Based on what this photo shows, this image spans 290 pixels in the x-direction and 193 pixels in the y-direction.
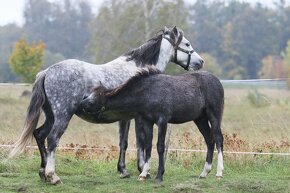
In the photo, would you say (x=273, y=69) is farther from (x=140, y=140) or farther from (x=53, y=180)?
(x=53, y=180)

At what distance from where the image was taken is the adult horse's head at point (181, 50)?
931 cm

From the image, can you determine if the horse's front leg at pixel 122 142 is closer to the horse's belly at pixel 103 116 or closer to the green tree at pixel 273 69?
the horse's belly at pixel 103 116

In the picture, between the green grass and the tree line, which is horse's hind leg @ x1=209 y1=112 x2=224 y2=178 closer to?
the green grass

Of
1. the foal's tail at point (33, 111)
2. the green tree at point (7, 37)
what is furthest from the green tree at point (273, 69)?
the foal's tail at point (33, 111)

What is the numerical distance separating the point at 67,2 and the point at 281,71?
4134cm

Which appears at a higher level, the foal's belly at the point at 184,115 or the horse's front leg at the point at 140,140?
the foal's belly at the point at 184,115

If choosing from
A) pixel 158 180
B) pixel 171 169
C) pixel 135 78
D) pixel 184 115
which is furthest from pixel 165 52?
pixel 158 180

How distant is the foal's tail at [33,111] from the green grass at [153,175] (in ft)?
1.58

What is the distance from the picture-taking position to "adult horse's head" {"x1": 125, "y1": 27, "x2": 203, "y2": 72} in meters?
8.94

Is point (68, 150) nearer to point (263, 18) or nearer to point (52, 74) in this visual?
point (52, 74)

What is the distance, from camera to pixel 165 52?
9211 millimetres

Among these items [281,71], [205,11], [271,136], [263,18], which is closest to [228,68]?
[281,71]

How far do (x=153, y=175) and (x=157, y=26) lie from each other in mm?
27055

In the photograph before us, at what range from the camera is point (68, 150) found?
419 inches
